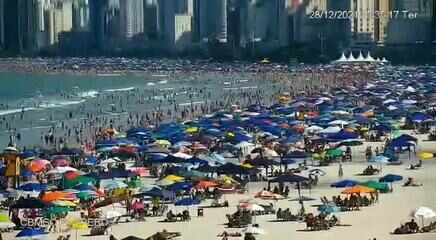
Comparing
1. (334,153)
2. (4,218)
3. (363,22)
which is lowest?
(4,218)

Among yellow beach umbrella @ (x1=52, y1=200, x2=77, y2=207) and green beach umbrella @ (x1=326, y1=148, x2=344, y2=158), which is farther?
green beach umbrella @ (x1=326, y1=148, x2=344, y2=158)

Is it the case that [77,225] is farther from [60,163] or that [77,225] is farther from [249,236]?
[60,163]

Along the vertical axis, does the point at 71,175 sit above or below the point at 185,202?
above

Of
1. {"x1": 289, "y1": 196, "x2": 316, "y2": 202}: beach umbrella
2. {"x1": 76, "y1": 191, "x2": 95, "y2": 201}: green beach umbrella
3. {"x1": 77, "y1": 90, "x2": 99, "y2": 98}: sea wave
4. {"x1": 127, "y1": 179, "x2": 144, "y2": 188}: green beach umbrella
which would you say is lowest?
{"x1": 77, "y1": 90, "x2": 99, "y2": 98}: sea wave

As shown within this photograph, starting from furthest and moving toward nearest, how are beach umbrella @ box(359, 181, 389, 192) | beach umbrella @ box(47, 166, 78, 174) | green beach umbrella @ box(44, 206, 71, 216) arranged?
1. beach umbrella @ box(47, 166, 78, 174)
2. beach umbrella @ box(359, 181, 389, 192)
3. green beach umbrella @ box(44, 206, 71, 216)

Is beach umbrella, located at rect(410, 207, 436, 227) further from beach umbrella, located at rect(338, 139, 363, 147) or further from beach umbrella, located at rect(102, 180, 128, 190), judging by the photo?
beach umbrella, located at rect(338, 139, 363, 147)

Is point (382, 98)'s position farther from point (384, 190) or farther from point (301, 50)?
point (301, 50)

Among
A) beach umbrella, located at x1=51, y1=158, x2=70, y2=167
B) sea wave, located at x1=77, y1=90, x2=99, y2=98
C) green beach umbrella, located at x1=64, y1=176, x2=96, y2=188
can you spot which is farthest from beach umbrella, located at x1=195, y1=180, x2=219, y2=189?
sea wave, located at x1=77, y1=90, x2=99, y2=98

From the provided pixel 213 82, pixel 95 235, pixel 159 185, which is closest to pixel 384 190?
pixel 159 185

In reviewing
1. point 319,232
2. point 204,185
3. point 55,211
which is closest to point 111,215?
point 55,211

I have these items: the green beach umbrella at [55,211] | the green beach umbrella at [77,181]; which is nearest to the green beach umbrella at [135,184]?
the green beach umbrella at [77,181]

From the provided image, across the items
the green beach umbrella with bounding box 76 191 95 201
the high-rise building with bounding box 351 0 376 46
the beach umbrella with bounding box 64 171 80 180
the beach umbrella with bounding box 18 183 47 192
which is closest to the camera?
the green beach umbrella with bounding box 76 191 95 201

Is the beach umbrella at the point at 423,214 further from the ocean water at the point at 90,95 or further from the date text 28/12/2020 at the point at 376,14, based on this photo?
the date text 28/12/2020 at the point at 376,14
